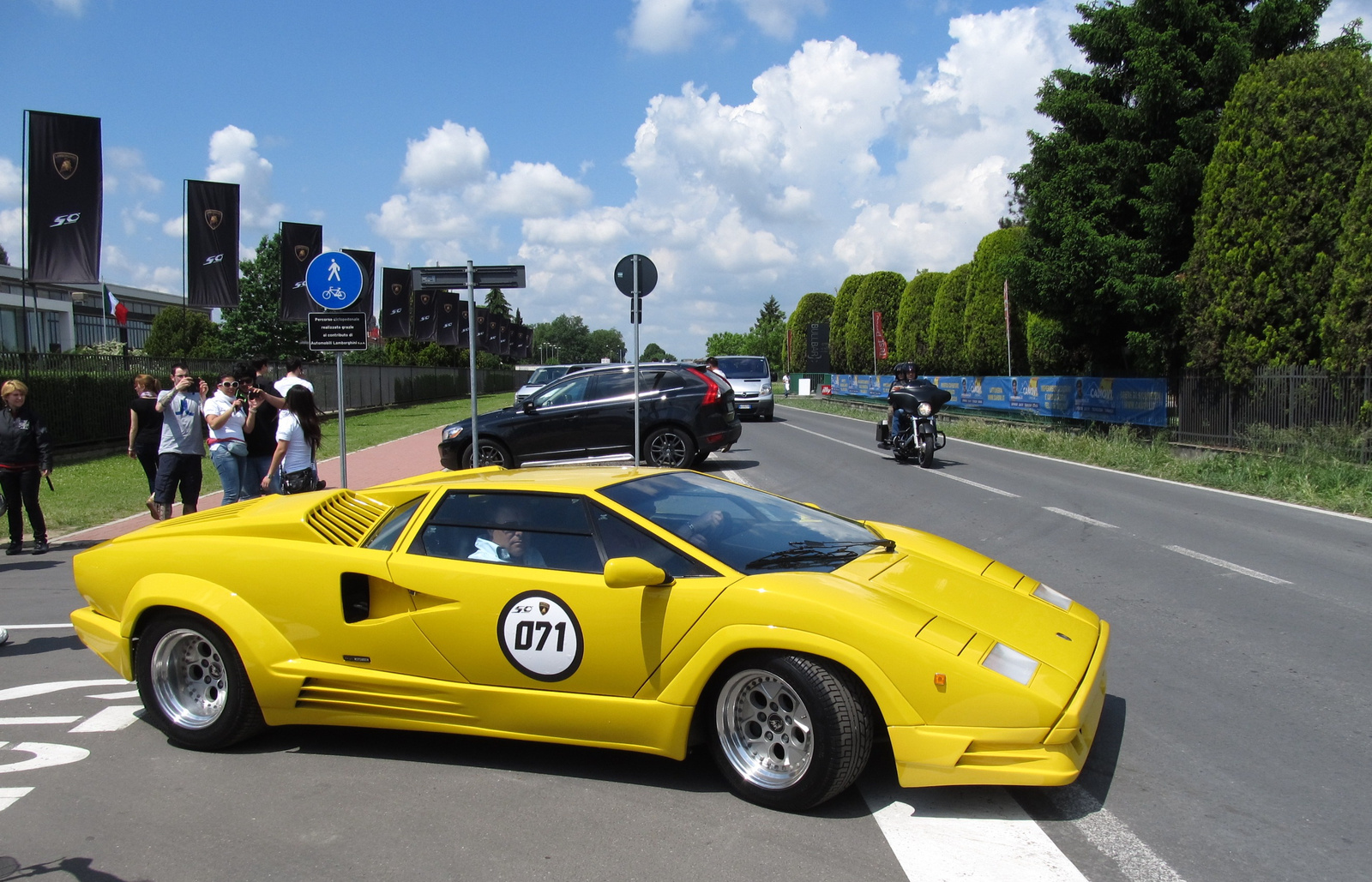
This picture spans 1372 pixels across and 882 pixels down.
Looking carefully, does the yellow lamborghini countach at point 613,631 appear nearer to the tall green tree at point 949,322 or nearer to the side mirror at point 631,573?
the side mirror at point 631,573

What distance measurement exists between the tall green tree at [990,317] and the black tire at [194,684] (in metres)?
38.8

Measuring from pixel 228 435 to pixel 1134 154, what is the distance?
21.1 m

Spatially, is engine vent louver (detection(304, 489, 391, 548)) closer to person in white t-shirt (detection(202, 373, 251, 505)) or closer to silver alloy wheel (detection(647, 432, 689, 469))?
person in white t-shirt (detection(202, 373, 251, 505))

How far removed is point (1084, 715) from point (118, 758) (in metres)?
4.11

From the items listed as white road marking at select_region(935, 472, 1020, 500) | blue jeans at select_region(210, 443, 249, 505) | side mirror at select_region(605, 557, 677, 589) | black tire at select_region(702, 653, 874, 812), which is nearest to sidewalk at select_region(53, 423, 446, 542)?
blue jeans at select_region(210, 443, 249, 505)

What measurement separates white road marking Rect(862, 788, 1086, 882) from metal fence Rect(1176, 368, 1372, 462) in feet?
46.7

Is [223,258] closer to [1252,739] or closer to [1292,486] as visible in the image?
[1292,486]

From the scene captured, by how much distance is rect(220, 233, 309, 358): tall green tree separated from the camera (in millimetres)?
55750

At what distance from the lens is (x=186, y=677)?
445 centimetres

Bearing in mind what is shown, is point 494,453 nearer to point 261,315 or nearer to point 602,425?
point 602,425

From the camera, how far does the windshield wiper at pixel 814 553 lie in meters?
3.97

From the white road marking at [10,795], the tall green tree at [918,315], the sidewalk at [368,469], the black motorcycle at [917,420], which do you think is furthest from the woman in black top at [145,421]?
the tall green tree at [918,315]

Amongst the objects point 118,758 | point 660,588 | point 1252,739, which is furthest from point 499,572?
point 1252,739

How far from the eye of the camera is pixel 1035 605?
4234 mm
